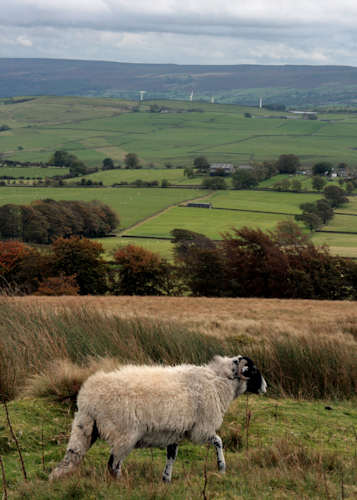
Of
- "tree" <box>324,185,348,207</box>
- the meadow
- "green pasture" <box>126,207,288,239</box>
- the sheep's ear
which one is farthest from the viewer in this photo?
"tree" <box>324,185,348,207</box>

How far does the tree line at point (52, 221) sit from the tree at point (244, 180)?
173ft

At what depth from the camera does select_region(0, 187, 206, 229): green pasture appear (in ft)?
394

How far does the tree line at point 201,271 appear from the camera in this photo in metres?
55.2

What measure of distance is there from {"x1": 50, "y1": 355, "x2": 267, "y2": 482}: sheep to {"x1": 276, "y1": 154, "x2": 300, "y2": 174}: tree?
169m

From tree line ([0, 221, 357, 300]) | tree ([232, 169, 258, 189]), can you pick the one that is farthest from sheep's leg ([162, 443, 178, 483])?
tree ([232, 169, 258, 189])

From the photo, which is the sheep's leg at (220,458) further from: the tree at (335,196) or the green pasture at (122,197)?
the tree at (335,196)

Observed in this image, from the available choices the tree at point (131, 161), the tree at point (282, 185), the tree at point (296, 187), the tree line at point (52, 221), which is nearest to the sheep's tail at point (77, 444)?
the tree line at point (52, 221)

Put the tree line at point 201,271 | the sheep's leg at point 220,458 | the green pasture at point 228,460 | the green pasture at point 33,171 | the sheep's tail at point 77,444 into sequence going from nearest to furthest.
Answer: the green pasture at point 228,460 < the sheep's tail at point 77,444 < the sheep's leg at point 220,458 < the tree line at point 201,271 < the green pasture at point 33,171

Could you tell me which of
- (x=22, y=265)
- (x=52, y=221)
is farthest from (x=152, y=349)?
(x=52, y=221)

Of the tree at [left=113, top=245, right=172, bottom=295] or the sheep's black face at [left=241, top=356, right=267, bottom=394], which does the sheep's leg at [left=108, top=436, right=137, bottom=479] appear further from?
the tree at [left=113, top=245, right=172, bottom=295]

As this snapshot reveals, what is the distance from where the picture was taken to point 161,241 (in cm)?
9238

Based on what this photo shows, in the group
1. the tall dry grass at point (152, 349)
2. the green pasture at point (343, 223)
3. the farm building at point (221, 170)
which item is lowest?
the green pasture at point (343, 223)

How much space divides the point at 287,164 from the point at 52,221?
298 feet

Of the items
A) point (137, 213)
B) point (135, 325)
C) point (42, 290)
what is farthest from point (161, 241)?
point (135, 325)
